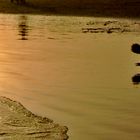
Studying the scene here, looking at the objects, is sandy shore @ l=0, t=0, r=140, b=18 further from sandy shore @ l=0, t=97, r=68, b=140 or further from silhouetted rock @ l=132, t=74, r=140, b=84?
sandy shore @ l=0, t=97, r=68, b=140

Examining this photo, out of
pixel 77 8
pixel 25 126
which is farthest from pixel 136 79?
pixel 77 8

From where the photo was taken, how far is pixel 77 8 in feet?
199

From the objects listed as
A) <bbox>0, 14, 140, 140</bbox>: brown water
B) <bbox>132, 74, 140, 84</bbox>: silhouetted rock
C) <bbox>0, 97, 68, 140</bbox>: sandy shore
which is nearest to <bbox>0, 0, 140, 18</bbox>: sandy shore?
<bbox>0, 14, 140, 140</bbox>: brown water

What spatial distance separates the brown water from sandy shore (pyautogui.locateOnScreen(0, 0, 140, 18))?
3212cm

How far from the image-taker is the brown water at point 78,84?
1082 centimetres

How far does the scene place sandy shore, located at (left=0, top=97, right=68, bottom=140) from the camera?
31.3ft

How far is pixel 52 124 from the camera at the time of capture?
34.2 feet

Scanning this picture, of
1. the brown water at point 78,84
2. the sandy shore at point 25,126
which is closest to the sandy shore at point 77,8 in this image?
the brown water at point 78,84

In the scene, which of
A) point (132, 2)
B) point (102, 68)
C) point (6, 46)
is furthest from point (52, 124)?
point (132, 2)

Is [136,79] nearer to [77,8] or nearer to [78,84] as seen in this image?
[78,84]

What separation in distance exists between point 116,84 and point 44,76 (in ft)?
7.19

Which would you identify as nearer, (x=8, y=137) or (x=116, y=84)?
(x=8, y=137)

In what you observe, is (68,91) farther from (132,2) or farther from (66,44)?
(132,2)

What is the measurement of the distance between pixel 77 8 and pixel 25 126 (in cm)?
5123
